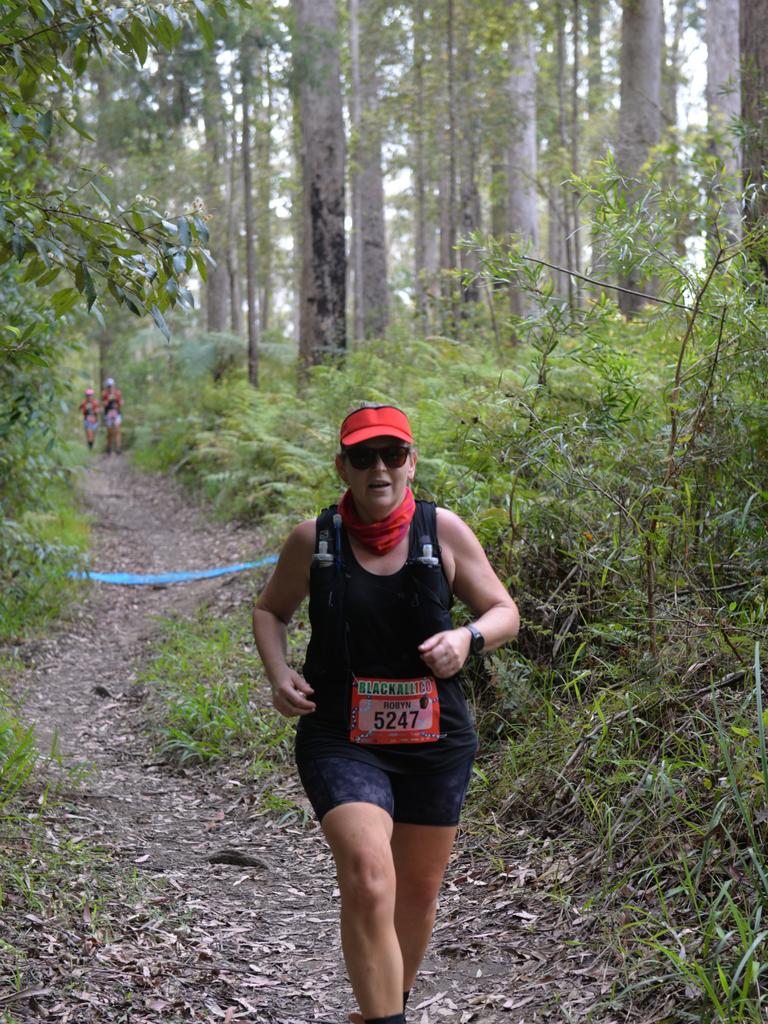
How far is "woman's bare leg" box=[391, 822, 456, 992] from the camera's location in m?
3.33

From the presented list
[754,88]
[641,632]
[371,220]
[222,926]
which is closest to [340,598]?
[222,926]

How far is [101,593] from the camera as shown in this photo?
37.5ft

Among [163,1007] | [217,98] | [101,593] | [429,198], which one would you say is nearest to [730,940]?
[163,1007]

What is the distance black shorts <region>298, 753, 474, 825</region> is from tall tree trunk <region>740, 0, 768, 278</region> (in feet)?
15.8

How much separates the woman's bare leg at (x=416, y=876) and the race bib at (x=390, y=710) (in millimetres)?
327

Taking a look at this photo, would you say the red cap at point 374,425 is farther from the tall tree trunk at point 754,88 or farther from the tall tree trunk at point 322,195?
the tall tree trunk at point 322,195

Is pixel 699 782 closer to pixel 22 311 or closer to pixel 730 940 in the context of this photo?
pixel 730 940

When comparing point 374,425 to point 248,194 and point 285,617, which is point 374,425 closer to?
point 285,617

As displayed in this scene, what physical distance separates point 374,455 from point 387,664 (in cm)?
65

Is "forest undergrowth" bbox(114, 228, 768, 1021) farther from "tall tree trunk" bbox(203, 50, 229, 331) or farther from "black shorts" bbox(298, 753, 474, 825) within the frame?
"tall tree trunk" bbox(203, 50, 229, 331)

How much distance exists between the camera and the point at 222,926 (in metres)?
4.78

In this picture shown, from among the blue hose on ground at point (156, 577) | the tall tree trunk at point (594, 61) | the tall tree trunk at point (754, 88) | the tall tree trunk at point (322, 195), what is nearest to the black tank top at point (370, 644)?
the tall tree trunk at point (754, 88)

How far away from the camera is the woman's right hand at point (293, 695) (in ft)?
10.5

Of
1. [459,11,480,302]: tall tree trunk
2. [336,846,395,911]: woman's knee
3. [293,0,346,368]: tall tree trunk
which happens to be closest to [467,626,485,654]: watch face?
[336,846,395,911]: woman's knee
